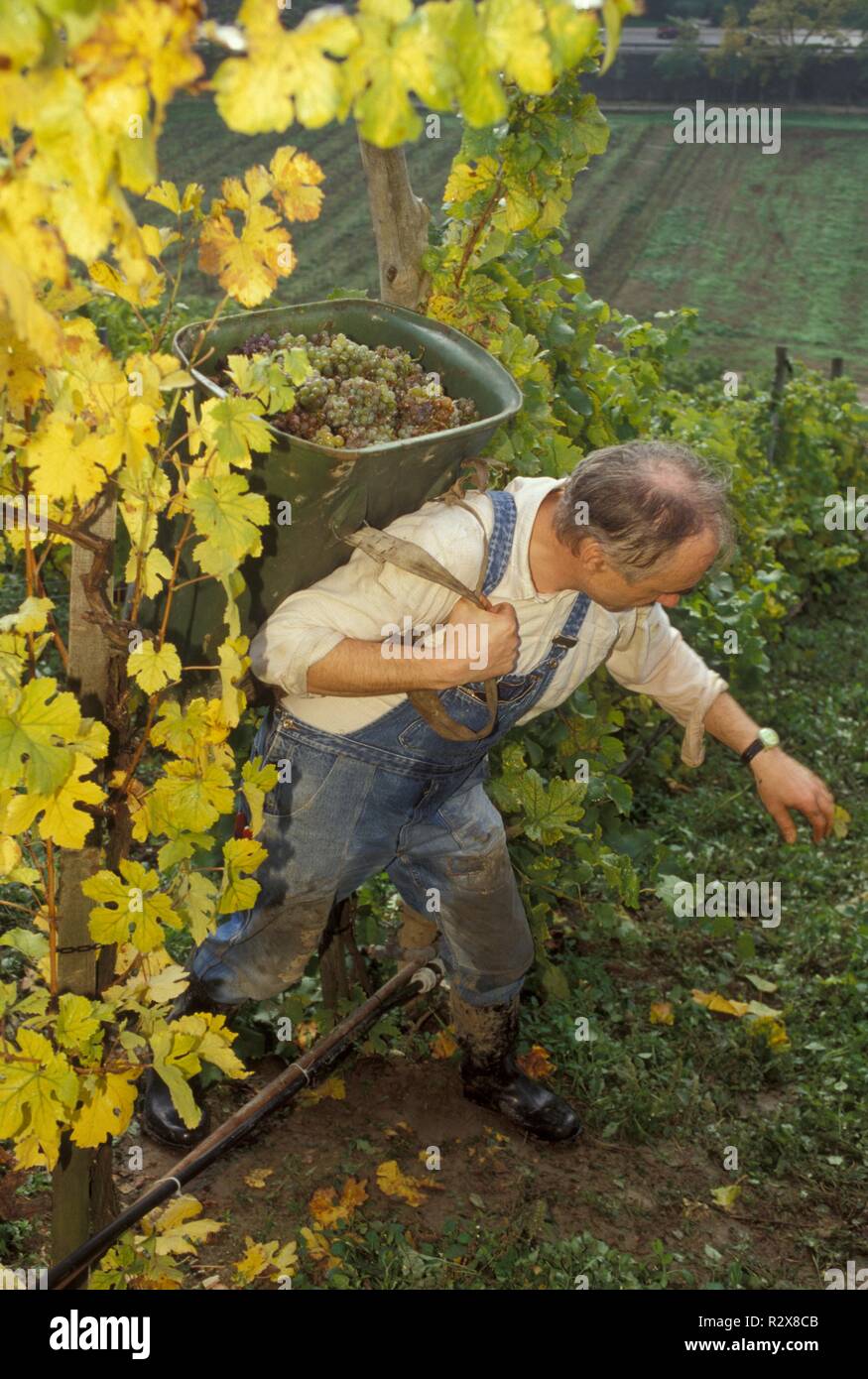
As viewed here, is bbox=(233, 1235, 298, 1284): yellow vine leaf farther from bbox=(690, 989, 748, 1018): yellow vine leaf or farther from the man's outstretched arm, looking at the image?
bbox=(690, 989, 748, 1018): yellow vine leaf

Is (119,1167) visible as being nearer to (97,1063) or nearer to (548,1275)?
(548,1275)

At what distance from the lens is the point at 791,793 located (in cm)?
280

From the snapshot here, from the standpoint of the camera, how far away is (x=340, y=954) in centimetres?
343

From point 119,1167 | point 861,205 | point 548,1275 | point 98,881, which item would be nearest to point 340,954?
point 119,1167

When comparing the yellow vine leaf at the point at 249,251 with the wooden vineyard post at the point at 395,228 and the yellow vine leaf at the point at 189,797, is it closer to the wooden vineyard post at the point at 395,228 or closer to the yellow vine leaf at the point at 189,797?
the yellow vine leaf at the point at 189,797

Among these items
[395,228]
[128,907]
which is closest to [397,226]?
[395,228]

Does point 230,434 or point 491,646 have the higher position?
point 230,434

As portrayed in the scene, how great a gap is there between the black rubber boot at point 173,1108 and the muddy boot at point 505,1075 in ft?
1.94

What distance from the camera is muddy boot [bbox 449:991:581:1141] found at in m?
3.24

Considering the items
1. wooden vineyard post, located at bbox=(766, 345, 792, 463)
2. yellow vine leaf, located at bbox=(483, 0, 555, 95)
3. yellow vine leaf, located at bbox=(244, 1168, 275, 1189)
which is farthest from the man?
wooden vineyard post, located at bbox=(766, 345, 792, 463)

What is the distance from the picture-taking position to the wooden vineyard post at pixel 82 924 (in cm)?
182

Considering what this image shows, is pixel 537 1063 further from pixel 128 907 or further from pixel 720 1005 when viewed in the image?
pixel 128 907

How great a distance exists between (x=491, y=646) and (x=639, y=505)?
1.21 ft

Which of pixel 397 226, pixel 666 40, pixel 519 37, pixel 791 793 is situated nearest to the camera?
pixel 519 37
